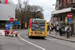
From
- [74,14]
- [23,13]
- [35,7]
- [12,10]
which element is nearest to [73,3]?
[74,14]

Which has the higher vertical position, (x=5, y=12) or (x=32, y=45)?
(x=5, y=12)

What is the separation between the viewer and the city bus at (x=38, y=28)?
20.6 m

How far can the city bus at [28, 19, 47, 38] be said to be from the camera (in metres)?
20.6

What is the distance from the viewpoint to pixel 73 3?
88.5 ft

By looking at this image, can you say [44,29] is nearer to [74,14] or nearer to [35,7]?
[74,14]

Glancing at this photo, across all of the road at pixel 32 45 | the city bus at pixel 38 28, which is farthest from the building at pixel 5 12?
the road at pixel 32 45

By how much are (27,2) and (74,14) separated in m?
48.4

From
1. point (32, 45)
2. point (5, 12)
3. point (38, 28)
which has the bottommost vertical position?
point (32, 45)

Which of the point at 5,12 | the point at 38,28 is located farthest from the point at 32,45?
the point at 5,12

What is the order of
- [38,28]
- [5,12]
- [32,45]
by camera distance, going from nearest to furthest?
[32,45] → [38,28] → [5,12]

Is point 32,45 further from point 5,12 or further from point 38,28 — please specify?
point 5,12

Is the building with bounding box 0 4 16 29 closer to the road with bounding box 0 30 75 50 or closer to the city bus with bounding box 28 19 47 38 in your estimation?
the city bus with bounding box 28 19 47 38

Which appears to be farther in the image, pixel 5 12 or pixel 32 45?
pixel 5 12

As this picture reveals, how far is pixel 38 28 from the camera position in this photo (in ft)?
68.1
